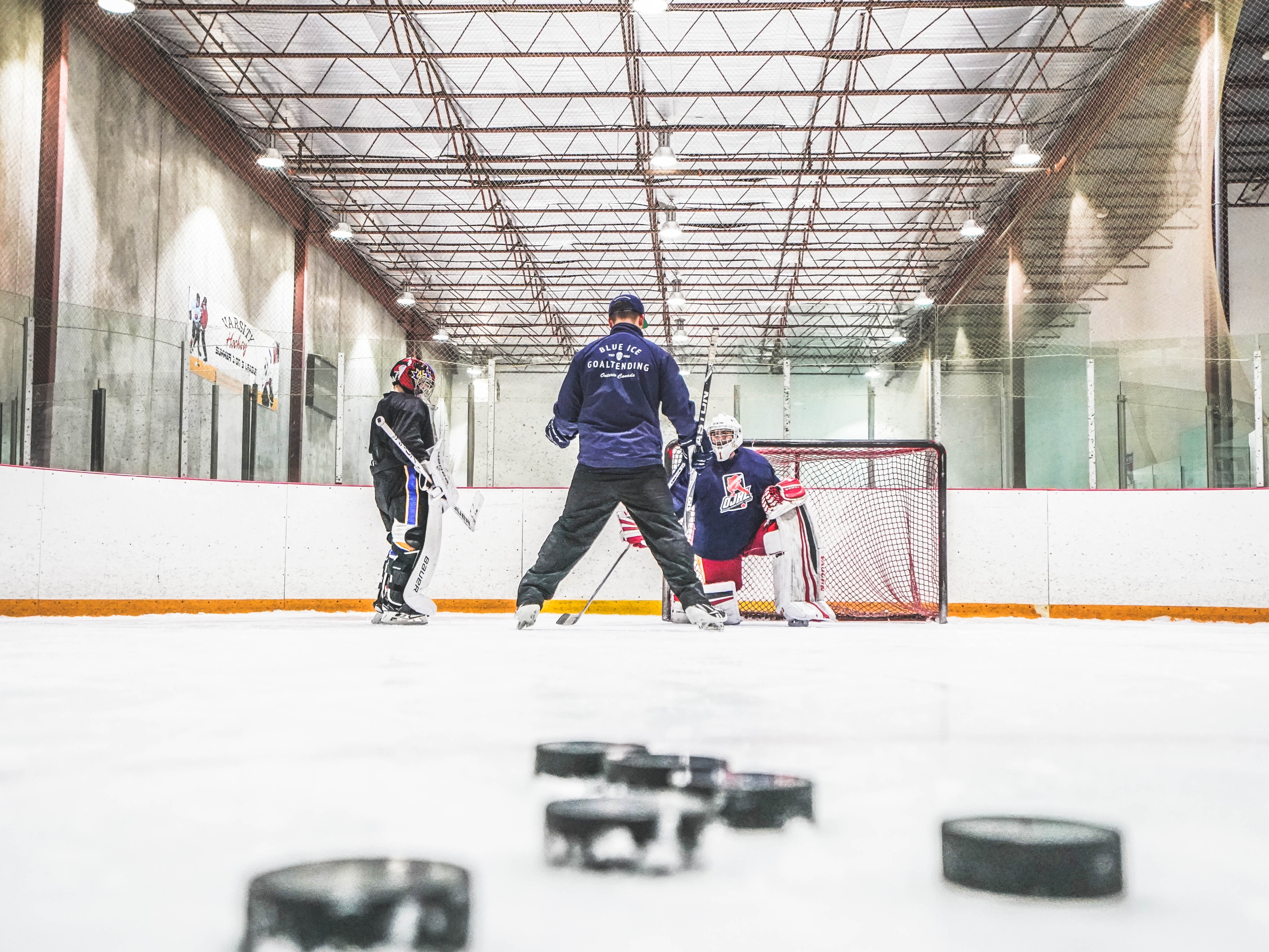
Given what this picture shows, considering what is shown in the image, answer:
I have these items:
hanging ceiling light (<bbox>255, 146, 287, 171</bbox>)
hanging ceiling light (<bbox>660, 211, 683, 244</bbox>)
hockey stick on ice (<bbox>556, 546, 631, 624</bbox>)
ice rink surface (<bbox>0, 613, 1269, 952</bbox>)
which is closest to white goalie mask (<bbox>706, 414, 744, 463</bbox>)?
hockey stick on ice (<bbox>556, 546, 631, 624</bbox>)

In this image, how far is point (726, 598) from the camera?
18.7ft

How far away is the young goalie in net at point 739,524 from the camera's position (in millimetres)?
5711

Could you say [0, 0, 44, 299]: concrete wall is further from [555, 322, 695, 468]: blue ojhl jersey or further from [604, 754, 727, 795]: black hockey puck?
[604, 754, 727, 795]: black hockey puck

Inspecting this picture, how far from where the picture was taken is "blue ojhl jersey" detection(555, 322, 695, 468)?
4555 millimetres

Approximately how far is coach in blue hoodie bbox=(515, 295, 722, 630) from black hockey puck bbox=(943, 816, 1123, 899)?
141 inches

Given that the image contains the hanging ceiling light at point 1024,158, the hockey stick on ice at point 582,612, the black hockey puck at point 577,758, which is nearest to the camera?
the black hockey puck at point 577,758

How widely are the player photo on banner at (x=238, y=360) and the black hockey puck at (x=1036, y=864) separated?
724cm

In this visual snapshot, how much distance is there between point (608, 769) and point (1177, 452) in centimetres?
697

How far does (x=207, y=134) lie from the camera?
12836 millimetres

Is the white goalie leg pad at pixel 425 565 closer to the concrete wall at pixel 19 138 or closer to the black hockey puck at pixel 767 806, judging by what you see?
the black hockey puck at pixel 767 806

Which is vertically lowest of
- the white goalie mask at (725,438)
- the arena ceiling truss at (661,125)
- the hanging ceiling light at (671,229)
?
the white goalie mask at (725,438)

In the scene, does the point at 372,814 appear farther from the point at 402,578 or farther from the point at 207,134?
the point at 207,134

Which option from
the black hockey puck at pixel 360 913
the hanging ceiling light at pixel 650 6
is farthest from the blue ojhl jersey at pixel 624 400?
the hanging ceiling light at pixel 650 6

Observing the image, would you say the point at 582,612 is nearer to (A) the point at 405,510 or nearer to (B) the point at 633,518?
(B) the point at 633,518
